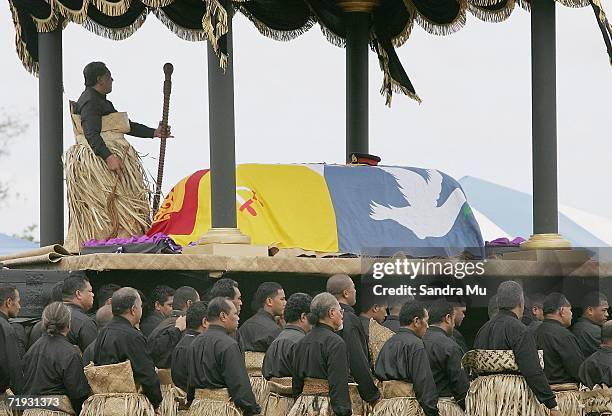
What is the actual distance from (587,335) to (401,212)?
106 inches

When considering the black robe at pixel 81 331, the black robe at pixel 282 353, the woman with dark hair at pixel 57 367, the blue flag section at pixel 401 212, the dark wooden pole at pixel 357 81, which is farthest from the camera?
the dark wooden pole at pixel 357 81

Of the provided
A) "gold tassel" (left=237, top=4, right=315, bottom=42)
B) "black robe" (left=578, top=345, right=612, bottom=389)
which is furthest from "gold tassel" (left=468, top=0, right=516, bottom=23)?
"black robe" (left=578, top=345, right=612, bottom=389)

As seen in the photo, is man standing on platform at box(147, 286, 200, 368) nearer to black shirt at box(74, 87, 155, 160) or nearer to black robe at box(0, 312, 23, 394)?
black robe at box(0, 312, 23, 394)

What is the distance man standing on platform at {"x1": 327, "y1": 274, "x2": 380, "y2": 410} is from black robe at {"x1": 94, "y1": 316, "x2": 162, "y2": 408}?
1.46 metres

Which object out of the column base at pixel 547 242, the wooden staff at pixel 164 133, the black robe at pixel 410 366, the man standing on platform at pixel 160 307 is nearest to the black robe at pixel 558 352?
the black robe at pixel 410 366

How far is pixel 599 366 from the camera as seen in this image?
14.8m

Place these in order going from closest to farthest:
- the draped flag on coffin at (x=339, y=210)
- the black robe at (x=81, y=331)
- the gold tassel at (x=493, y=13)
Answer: the black robe at (x=81, y=331), the draped flag on coffin at (x=339, y=210), the gold tassel at (x=493, y=13)

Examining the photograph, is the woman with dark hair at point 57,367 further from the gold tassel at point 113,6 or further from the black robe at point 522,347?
the gold tassel at point 113,6

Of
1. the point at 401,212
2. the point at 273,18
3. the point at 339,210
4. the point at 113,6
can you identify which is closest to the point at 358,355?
the point at 339,210

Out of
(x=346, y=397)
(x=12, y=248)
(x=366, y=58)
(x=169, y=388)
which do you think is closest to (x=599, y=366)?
(x=346, y=397)

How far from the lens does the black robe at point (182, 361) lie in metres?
13.8

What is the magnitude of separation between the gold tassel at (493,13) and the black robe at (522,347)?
15.7 feet

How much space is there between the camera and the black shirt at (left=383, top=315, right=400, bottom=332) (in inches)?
567

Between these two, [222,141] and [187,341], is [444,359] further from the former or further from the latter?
[222,141]
